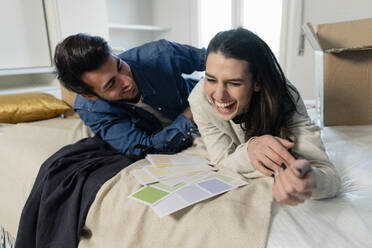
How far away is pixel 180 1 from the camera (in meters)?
3.39

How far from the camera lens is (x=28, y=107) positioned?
163 centimetres

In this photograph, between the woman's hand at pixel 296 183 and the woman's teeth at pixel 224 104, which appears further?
the woman's teeth at pixel 224 104

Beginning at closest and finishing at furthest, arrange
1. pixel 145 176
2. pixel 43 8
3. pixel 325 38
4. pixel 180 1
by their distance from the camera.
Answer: pixel 145 176 → pixel 325 38 → pixel 43 8 → pixel 180 1

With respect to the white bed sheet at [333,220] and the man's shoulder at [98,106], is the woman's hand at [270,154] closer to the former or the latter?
the white bed sheet at [333,220]

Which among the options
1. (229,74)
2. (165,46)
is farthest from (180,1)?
(229,74)

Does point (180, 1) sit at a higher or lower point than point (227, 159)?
higher

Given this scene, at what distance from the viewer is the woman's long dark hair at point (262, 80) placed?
740mm

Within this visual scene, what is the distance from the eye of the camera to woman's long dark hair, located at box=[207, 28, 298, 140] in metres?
0.74

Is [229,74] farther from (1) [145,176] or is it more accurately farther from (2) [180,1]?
(2) [180,1]

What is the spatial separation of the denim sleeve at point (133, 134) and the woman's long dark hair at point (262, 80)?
33cm

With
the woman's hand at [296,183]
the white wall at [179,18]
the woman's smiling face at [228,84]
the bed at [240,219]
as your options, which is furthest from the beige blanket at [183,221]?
Result: the white wall at [179,18]

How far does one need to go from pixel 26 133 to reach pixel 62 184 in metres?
0.63

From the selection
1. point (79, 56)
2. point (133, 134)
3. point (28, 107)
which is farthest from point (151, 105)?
point (28, 107)

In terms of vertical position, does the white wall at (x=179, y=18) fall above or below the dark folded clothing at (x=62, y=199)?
above
